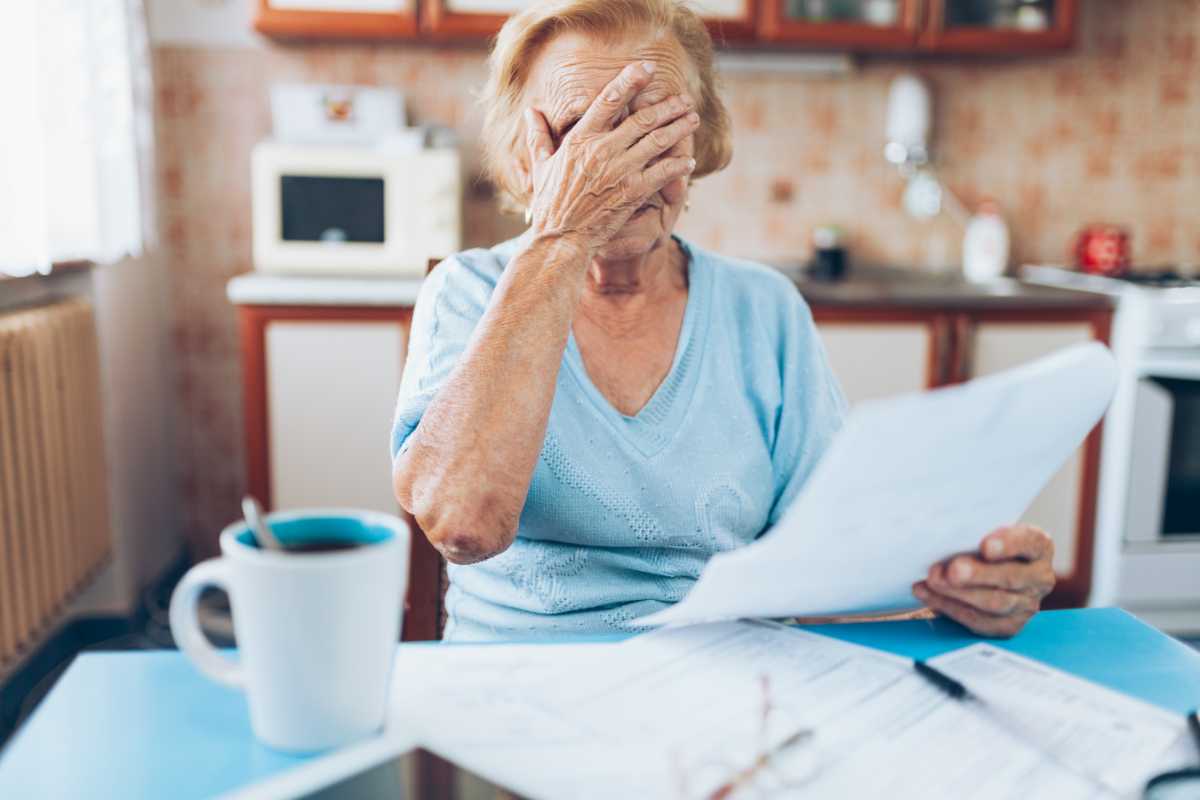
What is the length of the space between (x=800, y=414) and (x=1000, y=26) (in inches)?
85.2

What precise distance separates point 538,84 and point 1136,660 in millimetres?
780

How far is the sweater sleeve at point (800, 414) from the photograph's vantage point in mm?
1021

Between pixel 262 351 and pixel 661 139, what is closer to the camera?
pixel 661 139

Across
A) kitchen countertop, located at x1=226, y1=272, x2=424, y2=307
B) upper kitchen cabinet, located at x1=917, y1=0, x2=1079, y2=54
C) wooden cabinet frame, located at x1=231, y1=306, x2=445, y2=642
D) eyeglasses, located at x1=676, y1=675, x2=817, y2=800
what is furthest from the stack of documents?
upper kitchen cabinet, located at x1=917, y1=0, x2=1079, y2=54

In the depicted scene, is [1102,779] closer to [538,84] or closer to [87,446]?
[538,84]

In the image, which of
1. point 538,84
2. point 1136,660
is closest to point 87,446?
point 538,84

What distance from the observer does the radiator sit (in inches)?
70.4

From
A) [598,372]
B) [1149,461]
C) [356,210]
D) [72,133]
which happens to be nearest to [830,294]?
[1149,461]

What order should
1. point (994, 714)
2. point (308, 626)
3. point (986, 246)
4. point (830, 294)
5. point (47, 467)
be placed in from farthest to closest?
1. point (986, 246)
2. point (830, 294)
3. point (47, 467)
4. point (994, 714)
5. point (308, 626)

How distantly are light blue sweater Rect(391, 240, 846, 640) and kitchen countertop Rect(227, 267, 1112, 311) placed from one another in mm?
1327

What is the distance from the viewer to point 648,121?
0.98 m

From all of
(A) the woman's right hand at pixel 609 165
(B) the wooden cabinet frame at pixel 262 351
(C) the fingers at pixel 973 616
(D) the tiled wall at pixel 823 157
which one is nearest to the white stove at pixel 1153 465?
(D) the tiled wall at pixel 823 157

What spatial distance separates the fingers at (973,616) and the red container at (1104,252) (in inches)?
100

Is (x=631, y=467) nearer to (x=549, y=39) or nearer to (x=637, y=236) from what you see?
(x=637, y=236)
